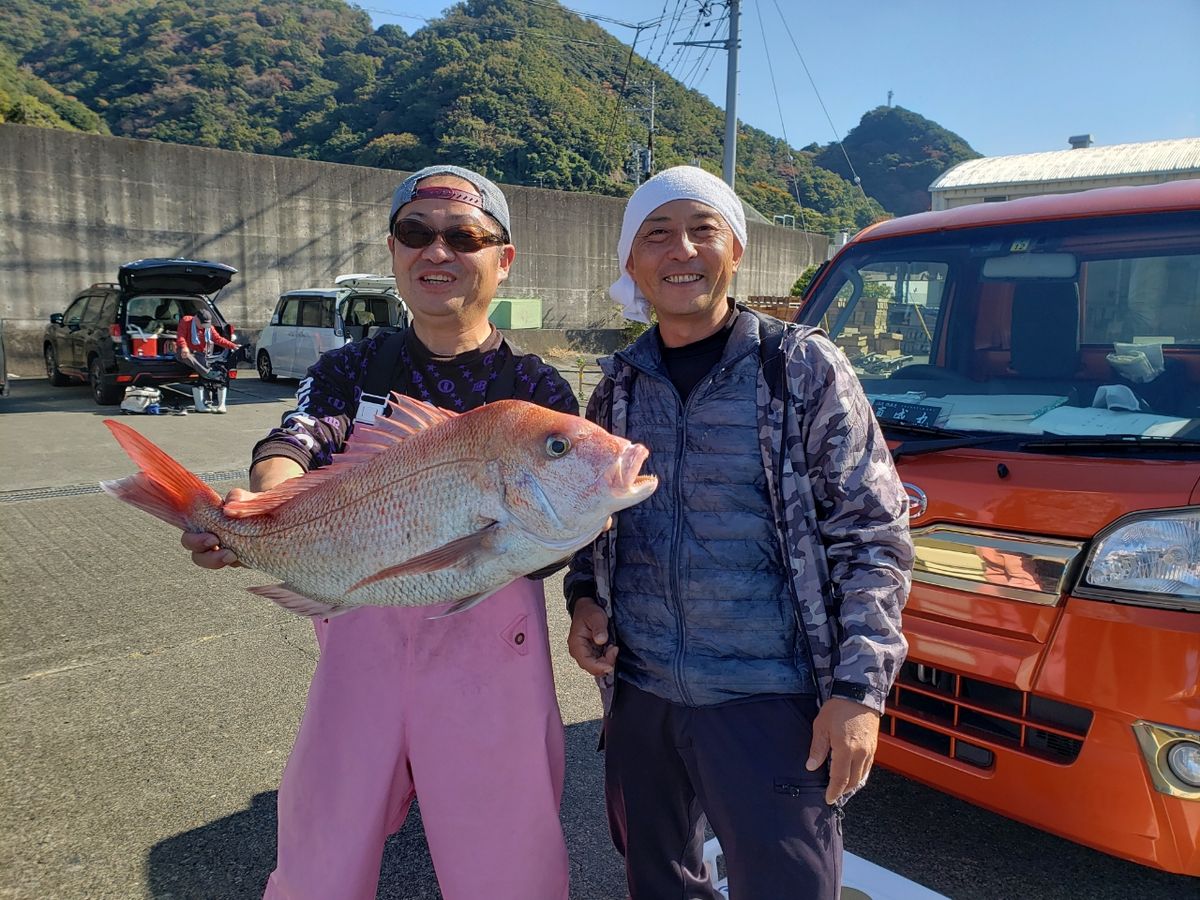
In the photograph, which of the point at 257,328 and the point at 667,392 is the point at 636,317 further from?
the point at 257,328

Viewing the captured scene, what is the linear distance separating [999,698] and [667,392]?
1.39 m

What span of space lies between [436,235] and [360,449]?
0.59 m

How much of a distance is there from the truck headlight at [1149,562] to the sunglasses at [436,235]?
73.0 inches

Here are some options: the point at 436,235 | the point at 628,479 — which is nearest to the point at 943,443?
the point at 628,479

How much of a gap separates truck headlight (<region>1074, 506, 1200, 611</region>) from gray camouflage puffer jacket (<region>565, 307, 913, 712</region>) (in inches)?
32.0

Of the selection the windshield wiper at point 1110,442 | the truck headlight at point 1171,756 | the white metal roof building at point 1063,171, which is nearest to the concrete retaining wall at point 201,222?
the white metal roof building at point 1063,171

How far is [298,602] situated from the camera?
5.31 feet

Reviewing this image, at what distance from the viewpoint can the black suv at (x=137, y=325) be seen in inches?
470

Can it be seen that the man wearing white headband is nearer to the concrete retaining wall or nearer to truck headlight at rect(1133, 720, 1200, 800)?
truck headlight at rect(1133, 720, 1200, 800)

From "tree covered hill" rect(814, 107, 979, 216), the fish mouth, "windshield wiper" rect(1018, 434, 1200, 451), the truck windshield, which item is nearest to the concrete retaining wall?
the truck windshield

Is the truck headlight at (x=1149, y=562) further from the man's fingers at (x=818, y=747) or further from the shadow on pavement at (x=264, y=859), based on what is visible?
the shadow on pavement at (x=264, y=859)

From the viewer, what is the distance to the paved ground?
248cm

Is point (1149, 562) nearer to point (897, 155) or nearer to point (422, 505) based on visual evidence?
point (422, 505)

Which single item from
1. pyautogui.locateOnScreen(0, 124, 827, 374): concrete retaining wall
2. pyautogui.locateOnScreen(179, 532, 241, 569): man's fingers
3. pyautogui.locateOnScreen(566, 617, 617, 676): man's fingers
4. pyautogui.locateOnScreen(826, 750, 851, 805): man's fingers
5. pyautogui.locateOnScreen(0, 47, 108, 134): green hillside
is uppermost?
pyautogui.locateOnScreen(0, 47, 108, 134): green hillside
